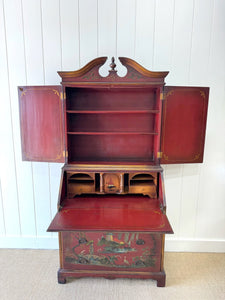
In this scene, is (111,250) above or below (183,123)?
below

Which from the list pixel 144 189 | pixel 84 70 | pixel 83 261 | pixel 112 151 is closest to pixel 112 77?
pixel 84 70

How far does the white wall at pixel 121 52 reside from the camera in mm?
1819

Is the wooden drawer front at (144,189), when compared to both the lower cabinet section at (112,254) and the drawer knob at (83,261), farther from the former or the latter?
the drawer knob at (83,261)

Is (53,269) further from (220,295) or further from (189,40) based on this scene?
(189,40)

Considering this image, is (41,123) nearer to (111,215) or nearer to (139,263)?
(111,215)

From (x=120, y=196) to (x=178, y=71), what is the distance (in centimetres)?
126

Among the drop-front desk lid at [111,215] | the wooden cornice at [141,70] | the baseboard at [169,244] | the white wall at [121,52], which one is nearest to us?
the drop-front desk lid at [111,215]

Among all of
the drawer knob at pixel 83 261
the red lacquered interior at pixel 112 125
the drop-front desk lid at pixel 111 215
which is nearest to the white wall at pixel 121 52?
the red lacquered interior at pixel 112 125

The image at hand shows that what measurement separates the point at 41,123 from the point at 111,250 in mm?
1180

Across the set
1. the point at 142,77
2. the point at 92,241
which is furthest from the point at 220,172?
the point at 92,241

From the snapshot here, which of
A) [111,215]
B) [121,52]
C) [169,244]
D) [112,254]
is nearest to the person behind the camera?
[111,215]

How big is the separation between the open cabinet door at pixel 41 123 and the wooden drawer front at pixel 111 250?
2.23 feet

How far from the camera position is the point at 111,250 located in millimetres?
1614

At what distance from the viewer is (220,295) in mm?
1653
